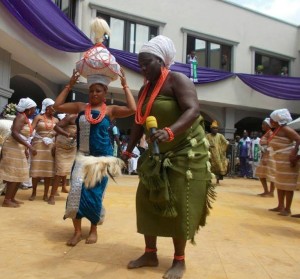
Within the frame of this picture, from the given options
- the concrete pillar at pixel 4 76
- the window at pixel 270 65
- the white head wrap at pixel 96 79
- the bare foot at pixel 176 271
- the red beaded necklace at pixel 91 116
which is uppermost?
the window at pixel 270 65

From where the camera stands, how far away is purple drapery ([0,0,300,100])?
8180 mm

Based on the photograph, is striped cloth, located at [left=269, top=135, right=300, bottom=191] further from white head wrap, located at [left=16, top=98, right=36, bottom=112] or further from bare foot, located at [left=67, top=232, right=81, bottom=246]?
white head wrap, located at [left=16, top=98, right=36, bottom=112]

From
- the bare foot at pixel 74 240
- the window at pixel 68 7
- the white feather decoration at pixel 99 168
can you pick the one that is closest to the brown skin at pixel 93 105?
the bare foot at pixel 74 240

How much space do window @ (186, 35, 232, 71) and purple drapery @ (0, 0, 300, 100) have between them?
1064 mm

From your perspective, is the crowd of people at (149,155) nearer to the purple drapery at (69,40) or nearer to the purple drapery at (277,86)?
the purple drapery at (69,40)

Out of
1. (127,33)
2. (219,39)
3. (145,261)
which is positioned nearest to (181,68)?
(127,33)

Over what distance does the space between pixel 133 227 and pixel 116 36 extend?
1072 cm

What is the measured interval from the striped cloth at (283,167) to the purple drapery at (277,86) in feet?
32.8

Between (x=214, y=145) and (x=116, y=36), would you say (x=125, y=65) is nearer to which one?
(x=116, y=36)

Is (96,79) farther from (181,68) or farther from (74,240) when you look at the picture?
(181,68)

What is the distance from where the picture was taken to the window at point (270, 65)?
17.2m

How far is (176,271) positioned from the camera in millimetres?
2721

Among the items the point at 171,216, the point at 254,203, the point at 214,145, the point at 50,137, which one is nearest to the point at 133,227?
the point at 171,216

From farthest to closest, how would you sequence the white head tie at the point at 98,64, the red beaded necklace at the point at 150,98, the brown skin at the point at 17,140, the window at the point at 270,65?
the window at the point at 270,65
the brown skin at the point at 17,140
the white head tie at the point at 98,64
the red beaded necklace at the point at 150,98
